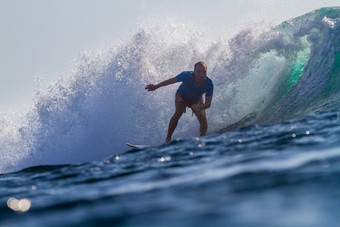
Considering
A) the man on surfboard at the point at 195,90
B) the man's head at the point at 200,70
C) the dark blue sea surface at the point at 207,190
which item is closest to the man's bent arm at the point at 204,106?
the man on surfboard at the point at 195,90

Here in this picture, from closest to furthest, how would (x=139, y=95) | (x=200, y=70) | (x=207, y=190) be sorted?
(x=207, y=190) < (x=200, y=70) < (x=139, y=95)

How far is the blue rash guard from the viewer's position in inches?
303

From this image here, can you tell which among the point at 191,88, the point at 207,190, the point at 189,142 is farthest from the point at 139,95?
the point at 207,190

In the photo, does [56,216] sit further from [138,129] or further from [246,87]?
[246,87]

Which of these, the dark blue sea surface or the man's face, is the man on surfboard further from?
the dark blue sea surface

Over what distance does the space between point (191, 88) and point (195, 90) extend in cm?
10

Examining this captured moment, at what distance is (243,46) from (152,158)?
786 centimetres

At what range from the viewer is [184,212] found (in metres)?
1.87

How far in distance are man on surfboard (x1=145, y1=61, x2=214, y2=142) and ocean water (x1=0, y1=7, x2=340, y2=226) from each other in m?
1.70

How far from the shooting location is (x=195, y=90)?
792 centimetres

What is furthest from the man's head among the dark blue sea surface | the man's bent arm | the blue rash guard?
the dark blue sea surface

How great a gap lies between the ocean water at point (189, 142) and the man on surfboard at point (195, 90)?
1.70 metres

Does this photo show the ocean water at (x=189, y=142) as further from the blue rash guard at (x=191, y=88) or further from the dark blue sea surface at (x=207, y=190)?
the blue rash guard at (x=191, y=88)

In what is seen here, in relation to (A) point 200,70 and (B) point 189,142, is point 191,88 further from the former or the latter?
(B) point 189,142
